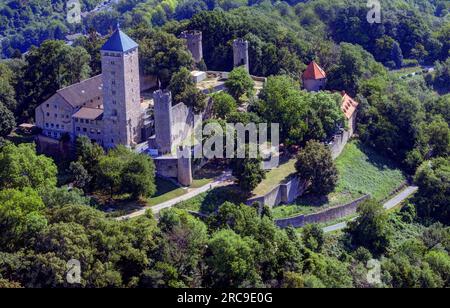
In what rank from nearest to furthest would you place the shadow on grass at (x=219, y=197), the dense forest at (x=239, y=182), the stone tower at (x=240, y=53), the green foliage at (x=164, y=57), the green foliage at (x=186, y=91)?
the dense forest at (x=239, y=182) < the shadow on grass at (x=219, y=197) < the green foliage at (x=186, y=91) < the green foliage at (x=164, y=57) < the stone tower at (x=240, y=53)

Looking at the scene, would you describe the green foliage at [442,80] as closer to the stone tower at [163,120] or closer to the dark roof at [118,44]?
the stone tower at [163,120]

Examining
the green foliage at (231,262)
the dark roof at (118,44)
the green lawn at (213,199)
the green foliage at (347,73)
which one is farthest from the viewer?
the green foliage at (347,73)

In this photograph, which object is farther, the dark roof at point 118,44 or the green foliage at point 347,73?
the green foliage at point 347,73

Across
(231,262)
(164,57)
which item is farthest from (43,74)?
(231,262)

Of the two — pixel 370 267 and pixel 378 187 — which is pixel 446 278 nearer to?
pixel 370 267

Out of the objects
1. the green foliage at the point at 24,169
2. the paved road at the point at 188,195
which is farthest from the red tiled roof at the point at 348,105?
the green foliage at the point at 24,169

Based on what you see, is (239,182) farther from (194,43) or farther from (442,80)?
(442,80)
